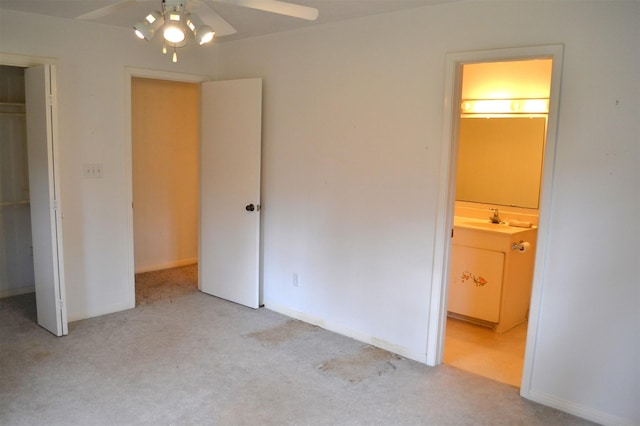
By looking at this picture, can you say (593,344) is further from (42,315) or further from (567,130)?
(42,315)

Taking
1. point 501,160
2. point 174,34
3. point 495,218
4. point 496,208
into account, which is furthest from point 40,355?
point 501,160

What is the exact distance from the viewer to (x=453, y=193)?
3.18 meters

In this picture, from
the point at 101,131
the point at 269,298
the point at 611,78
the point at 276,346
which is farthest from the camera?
the point at 269,298

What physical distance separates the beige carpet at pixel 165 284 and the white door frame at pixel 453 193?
2.53m

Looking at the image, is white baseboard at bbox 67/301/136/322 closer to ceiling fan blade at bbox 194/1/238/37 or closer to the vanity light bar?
ceiling fan blade at bbox 194/1/238/37

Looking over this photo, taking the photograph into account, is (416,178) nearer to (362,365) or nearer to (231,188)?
(362,365)

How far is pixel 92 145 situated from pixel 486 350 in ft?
11.3

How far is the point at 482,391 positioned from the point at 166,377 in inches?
77.1

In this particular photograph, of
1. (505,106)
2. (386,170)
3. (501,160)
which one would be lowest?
(386,170)

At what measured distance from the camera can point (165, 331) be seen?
3.73 meters

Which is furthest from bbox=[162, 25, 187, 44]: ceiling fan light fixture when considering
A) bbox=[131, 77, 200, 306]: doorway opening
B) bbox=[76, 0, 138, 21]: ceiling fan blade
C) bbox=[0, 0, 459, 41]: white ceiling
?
bbox=[131, 77, 200, 306]: doorway opening

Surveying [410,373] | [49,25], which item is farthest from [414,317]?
[49,25]

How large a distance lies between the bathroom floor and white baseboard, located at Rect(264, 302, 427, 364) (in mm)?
248

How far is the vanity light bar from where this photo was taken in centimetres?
411
